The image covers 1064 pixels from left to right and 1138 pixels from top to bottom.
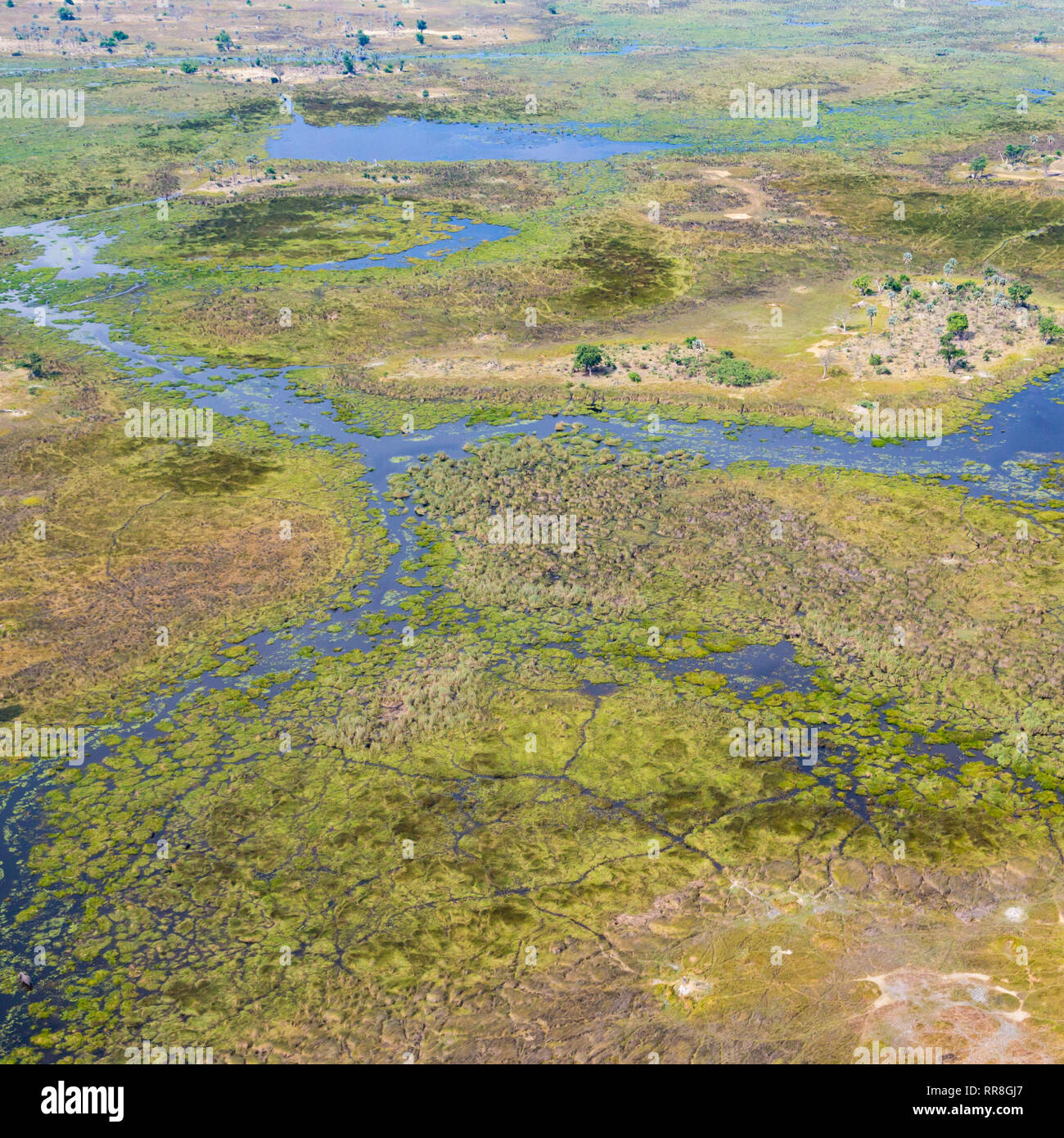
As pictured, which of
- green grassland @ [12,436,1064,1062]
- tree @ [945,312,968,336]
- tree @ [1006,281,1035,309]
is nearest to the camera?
green grassland @ [12,436,1064,1062]

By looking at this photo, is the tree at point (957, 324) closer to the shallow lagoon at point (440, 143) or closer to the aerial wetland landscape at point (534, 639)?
the aerial wetland landscape at point (534, 639)

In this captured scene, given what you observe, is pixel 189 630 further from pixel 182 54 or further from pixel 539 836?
pixel 182 54

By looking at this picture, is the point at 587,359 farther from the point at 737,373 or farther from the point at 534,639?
the point at 534,639

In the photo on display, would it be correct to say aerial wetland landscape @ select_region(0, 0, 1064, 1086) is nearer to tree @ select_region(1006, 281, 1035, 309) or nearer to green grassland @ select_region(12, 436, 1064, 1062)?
green grassland @ select_region(12, 436, 1064, 1062)

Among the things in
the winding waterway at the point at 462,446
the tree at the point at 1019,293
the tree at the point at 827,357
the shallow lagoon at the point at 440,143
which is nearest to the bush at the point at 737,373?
the tree at the point at 827,357

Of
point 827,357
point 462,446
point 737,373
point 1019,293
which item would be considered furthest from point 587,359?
point 1019,293

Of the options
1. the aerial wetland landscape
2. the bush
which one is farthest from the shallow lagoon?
the bush

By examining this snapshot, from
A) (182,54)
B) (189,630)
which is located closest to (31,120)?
(182,54)

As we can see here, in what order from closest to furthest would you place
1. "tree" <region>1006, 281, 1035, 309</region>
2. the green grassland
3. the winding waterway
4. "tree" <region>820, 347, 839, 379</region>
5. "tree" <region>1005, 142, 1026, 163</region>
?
the green grassland < the winding waterway < "tree" <region>820, 347, 839, 379</region> < "tree" <region>1006, 281, 1035, 309</region> < "tree" <region>1005, 142, 1026, 163</region>
